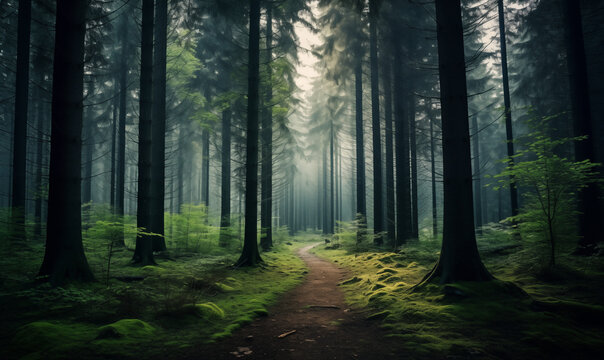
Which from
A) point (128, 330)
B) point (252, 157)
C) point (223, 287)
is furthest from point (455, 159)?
point (252, 157)

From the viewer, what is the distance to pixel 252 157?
10312 millimetres

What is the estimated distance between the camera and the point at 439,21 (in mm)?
6141

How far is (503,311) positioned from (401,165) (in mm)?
A: 10839

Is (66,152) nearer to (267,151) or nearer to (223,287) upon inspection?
(223,287)

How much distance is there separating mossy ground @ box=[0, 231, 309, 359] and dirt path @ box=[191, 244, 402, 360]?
0.38 m

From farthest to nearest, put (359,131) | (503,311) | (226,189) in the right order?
(359,131) < (226,189) < (503,311)

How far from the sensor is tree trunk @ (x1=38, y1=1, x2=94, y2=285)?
221 inches

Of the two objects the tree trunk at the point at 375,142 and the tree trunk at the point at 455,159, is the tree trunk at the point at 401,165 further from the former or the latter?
the tree trunk at the point at 455,159

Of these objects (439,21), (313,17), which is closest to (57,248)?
(439,21)

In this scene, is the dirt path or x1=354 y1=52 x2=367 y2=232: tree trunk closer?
the dirt path

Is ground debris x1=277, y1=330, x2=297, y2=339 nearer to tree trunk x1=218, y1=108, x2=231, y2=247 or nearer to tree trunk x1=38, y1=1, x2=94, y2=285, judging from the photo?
tree trunk x1=38, y1=1, x2=94, y2=285

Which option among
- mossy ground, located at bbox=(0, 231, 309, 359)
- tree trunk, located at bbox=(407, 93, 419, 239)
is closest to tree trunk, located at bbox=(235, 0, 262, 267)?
mossy ground, located at bbox=(0, 231, 309, 359)

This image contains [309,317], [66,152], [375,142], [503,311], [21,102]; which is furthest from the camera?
[375,142]

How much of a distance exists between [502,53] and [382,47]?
22.7ft
